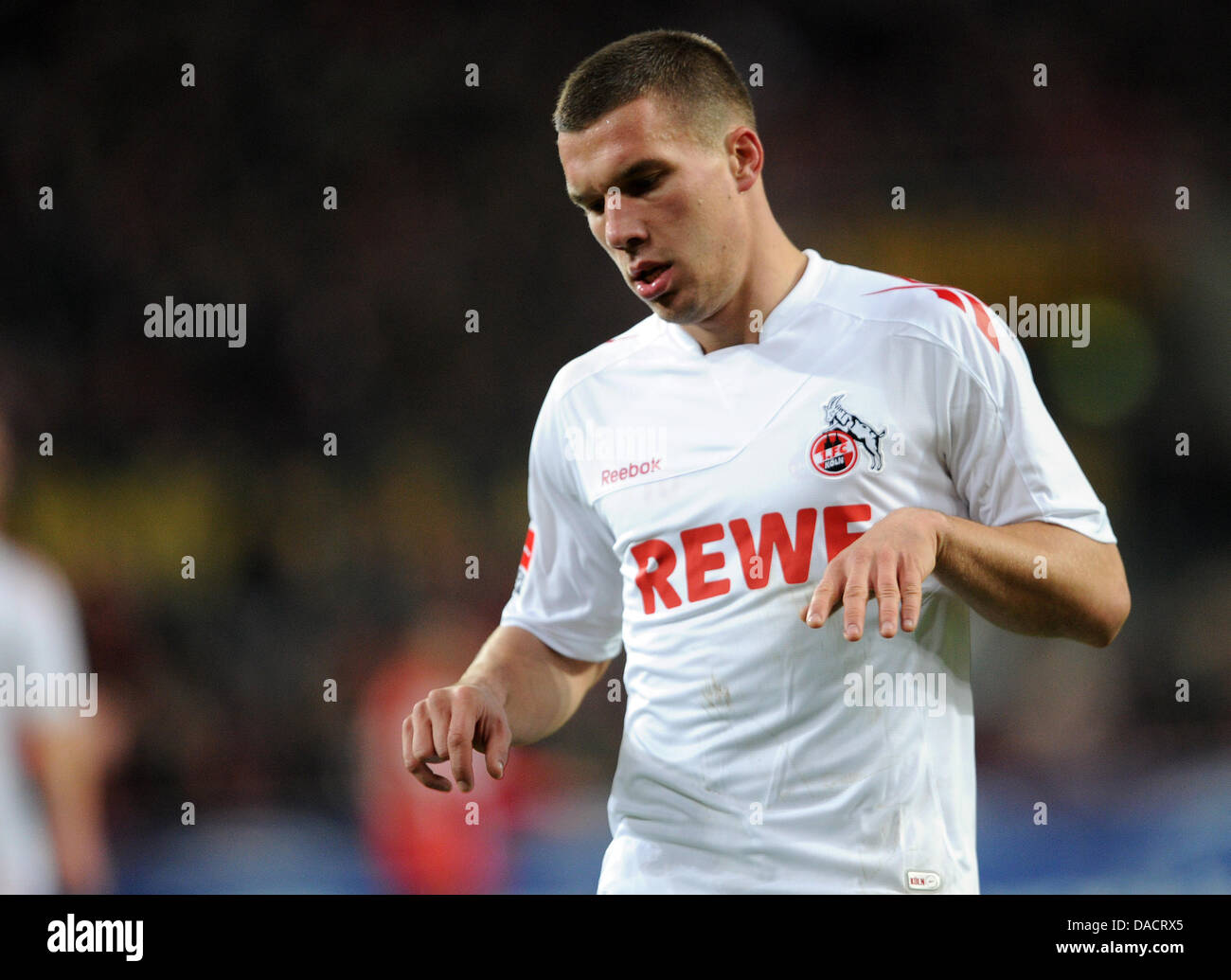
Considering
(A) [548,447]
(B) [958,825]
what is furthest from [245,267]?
(B) [958,825]

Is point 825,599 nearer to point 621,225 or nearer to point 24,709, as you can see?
point 621,225

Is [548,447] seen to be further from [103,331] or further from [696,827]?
[103,331]

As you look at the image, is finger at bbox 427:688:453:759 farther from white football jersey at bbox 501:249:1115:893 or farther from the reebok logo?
the reebok logo

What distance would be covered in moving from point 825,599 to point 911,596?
3.9 inches

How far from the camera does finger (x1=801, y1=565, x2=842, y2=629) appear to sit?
1.27 m

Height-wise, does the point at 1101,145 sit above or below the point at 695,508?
above

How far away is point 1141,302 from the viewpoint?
3.71 metres

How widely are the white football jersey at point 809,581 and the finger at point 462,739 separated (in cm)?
31

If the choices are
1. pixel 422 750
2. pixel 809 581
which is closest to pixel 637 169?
pixel 809 581

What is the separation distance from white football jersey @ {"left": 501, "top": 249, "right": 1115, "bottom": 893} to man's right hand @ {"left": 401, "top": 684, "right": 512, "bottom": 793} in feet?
0.82

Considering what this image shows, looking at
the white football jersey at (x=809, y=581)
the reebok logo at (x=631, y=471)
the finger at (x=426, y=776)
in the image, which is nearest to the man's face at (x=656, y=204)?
the white football jersey at (x=809, y=581)

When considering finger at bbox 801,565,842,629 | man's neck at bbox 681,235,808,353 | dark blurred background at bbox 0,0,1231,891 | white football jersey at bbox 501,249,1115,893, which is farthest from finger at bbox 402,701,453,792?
dark blurred background at bbox 0,0,1231,891

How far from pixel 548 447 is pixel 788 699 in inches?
24.0

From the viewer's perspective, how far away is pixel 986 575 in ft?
5.02
